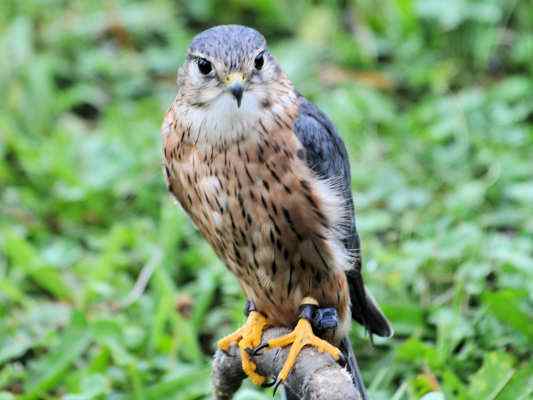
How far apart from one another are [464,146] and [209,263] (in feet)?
5.42

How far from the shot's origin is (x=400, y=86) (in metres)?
6.52

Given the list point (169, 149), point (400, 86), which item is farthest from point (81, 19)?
point (169, 149)

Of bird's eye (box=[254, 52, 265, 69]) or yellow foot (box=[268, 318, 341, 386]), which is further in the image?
bird's eye (box=[254, 52, 265, 69])

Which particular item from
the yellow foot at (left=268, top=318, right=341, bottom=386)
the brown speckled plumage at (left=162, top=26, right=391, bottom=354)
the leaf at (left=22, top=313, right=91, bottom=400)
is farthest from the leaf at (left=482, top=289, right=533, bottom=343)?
the leaf at (left=22, top=313, right=91, bottom=400)

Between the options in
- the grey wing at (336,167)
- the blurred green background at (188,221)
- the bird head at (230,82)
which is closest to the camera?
the bird head at (230,82)

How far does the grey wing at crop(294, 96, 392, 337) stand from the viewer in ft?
11.2

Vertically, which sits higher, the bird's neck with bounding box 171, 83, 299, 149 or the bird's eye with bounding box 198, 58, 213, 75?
the bird's eye with bounding box 198, 58, 213, 75

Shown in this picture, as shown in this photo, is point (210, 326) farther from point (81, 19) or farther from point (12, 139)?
point (81, 19)

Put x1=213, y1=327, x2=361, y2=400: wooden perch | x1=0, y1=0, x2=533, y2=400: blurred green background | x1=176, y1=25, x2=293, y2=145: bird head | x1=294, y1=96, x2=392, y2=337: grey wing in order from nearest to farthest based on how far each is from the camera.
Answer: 1. x1=213, y1=327, x2=361, y2=400: wooden perch
2. x1=176, y1=25, x2=293, y2=145: bird head
3. x1=294, y1=96, x2=392, y2=337: grey wing
4. x1=0, y1=0, x2=533, y2=400: blurred green background

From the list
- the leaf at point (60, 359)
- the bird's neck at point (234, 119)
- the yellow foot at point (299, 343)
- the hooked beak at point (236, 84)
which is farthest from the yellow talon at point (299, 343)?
the leaf at point (60, 359)

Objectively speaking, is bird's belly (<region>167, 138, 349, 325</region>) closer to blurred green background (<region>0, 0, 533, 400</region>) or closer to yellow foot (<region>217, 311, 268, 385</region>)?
yellow foot (<region>217, 311, 268, 385</region>)

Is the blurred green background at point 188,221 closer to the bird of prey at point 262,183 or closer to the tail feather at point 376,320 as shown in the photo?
the tail feather at point 376,320

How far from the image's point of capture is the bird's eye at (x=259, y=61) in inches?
131

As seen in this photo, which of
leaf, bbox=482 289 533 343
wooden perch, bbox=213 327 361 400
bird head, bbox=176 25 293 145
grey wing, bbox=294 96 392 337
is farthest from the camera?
leaf, bbox=482 289 533 343
